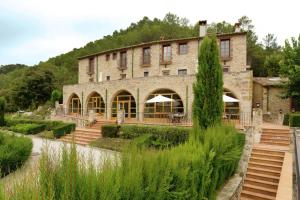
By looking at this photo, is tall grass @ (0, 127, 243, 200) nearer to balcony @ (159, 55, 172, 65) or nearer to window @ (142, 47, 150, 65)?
balcony @ (159, 55, 172, 65)

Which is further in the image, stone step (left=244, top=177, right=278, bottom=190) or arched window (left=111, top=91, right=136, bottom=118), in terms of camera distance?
arched window (left=111, top=91, right=136, bottom=118)

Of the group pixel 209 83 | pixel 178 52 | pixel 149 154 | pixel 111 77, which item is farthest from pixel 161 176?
pixel 111 77

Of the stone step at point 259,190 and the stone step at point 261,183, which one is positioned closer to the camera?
the stone step at point 259,190

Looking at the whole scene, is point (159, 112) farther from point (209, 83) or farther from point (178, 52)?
point (209, 83)

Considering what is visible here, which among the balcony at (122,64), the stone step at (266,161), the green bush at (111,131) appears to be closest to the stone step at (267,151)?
the stone step at (266,161)

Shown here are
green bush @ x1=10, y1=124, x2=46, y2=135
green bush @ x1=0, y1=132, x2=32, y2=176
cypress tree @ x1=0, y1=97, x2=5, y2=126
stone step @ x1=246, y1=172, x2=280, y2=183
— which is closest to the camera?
green bush @ x1=0, y1=132, x2=32, y2=176

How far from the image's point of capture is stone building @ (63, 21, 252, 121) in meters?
20.4

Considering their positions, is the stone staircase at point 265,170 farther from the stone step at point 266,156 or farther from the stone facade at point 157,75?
the stone facade at point 157,75

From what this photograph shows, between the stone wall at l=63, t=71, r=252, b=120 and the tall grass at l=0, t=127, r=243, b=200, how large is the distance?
1416cm

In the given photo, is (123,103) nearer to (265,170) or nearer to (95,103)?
(95,103)

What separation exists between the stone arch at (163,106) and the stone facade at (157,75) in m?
0.57

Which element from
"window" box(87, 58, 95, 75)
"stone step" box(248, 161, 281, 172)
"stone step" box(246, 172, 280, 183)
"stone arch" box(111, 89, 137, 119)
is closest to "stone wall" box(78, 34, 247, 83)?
"window" box(87, 58, 95, 75)

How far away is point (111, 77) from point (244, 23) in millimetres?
27124

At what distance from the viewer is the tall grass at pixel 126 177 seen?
2703mm
